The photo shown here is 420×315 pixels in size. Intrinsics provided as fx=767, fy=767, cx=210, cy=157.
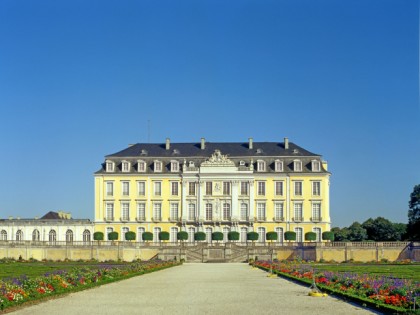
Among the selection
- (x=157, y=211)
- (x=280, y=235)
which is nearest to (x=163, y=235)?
(x=157, y=211)

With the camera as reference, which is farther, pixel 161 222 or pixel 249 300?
pixel 161 222

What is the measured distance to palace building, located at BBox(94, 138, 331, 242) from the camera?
202ft

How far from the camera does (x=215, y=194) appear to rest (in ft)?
204

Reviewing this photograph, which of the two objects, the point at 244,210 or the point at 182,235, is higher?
the point at 244,210

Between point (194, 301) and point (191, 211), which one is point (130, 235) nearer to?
point (191, 211)

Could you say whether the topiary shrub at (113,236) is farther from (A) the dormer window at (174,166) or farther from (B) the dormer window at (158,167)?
(A) the dormer window at (174,166)

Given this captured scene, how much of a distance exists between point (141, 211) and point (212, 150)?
7.82 metres

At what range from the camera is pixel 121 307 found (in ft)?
55.0

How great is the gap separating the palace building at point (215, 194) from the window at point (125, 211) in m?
0.03

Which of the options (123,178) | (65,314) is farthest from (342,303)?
(123,178)

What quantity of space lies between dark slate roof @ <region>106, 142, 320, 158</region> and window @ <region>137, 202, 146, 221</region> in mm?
4066

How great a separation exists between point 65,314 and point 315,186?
157 feet

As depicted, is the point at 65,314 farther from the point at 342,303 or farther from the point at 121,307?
the point at 342,303

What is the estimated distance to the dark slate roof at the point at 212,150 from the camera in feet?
207
